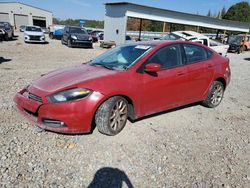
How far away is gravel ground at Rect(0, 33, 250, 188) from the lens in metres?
2.88

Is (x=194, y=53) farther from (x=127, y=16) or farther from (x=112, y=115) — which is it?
(x=127, y=16)

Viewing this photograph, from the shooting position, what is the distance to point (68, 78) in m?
3.83

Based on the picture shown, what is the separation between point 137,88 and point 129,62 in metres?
0.55

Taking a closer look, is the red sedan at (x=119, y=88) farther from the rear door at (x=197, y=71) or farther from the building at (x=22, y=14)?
the building at (x=22, y=14)

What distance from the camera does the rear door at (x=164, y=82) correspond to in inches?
161

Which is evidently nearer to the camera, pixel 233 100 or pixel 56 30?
pixel 233 100

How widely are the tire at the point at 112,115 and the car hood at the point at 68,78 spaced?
488 mm

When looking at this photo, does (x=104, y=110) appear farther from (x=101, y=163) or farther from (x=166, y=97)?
(x=166, y=97)

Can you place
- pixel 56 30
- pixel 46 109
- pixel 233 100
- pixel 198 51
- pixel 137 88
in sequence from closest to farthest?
pixel 46 109, pixel 137 88, pixel 198 51, pixel 233 100, pixel 56 30

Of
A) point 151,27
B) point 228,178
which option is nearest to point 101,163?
point 228,178

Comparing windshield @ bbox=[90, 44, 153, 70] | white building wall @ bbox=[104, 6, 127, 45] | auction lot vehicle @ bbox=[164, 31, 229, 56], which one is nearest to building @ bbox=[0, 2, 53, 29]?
white building wall @ bbox=[104, 6, 127, 45]

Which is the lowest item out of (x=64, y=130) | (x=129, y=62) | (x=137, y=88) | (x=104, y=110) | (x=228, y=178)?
(x=228, y=178)

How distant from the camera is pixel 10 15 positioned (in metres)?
53.8

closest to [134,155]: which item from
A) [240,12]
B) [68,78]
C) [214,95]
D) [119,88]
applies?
[119,88]
